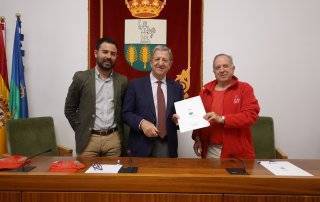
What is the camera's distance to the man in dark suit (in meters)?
2.80

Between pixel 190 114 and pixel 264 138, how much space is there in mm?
1617

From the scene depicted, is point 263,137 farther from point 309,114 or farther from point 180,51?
point 180,51

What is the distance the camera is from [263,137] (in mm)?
3871

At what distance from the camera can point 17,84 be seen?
12.7ft

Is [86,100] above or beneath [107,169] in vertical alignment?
above

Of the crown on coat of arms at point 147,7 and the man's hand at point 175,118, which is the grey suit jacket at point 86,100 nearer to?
the man's hand at point 175,118

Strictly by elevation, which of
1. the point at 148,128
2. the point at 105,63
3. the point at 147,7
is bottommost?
the point at 148,128

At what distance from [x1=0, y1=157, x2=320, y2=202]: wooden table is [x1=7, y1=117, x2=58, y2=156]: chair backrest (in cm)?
178

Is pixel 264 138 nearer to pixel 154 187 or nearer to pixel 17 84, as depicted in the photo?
pixel 154 187

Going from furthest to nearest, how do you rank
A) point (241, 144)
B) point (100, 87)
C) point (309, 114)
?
1. point (309, 114)
2. point (100, 87)
3. point (241, 144)

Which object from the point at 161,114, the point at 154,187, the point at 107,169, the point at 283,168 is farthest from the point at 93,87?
the point at 283,168

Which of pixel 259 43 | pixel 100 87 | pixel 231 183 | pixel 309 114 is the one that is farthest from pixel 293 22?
pixel 231 183

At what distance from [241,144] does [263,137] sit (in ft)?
4.34

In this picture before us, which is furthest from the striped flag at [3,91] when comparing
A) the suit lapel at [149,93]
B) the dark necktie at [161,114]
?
the dark necktie at [161,114]
